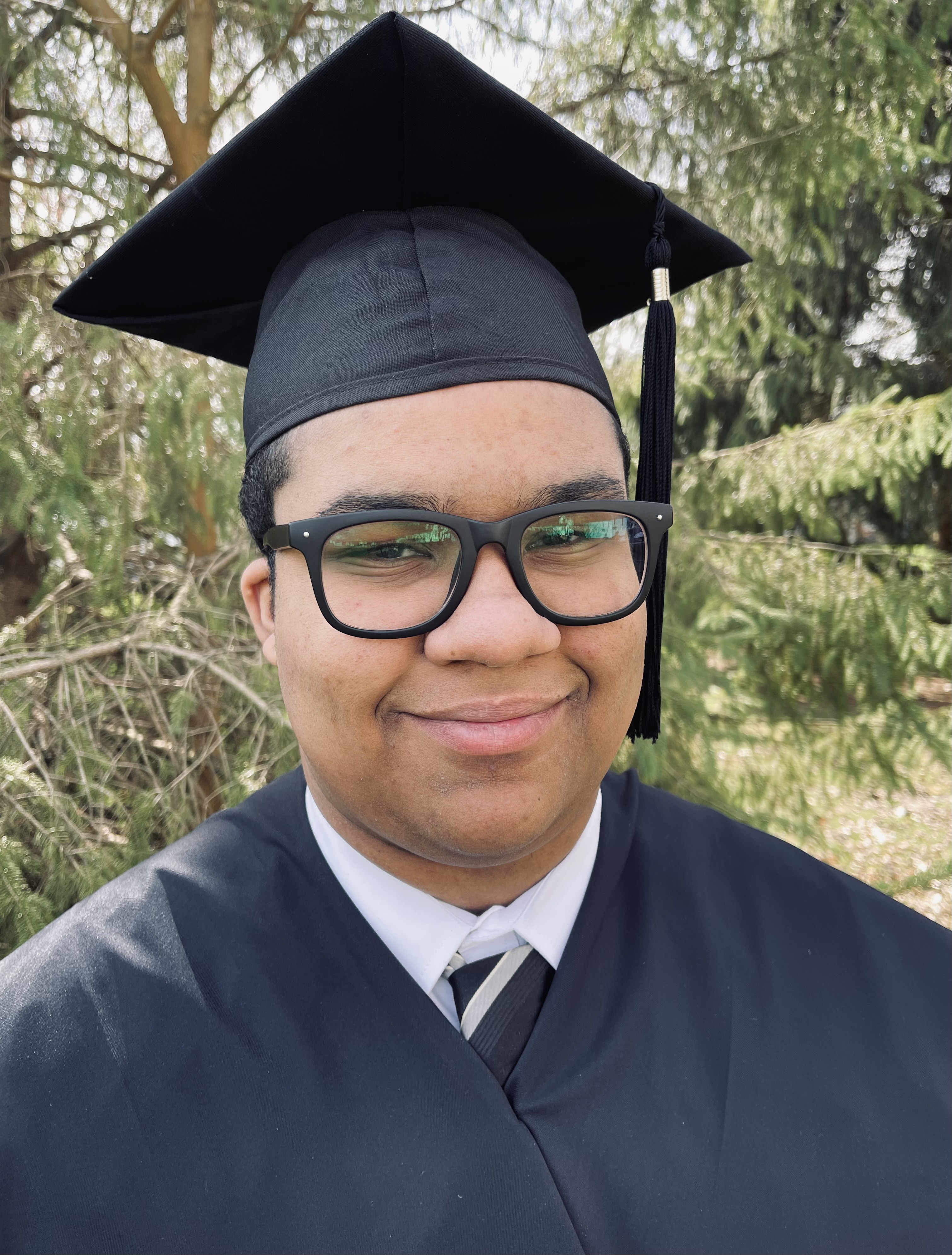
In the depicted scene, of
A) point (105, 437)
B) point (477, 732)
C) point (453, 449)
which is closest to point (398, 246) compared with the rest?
point (453, 449)

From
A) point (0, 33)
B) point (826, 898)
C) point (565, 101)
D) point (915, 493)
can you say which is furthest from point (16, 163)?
point (915, 493)

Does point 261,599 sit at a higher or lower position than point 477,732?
higher

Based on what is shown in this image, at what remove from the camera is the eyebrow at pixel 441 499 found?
1.08m

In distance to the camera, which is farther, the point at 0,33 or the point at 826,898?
the point at 0,33

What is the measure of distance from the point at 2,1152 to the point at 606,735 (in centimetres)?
94

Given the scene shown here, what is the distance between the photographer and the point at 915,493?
788cm

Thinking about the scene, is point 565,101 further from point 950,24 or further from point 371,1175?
point 371,1175

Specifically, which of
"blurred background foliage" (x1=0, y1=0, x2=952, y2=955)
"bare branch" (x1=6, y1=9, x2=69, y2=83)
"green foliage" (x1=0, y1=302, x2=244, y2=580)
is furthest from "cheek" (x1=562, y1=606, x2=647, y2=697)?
"bare branch" (x1=6, y1=9, x2=69, y2=83)

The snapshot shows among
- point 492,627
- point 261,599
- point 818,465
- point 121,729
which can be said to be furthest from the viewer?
point 818,465

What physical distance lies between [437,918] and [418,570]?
53 centimetres

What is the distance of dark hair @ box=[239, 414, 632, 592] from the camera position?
4.03ft

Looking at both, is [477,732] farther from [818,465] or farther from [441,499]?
[818,465]

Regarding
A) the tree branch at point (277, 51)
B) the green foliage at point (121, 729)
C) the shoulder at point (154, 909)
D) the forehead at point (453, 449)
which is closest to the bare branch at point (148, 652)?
the green foliage at point (121, 729)

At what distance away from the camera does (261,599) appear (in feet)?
4.69
